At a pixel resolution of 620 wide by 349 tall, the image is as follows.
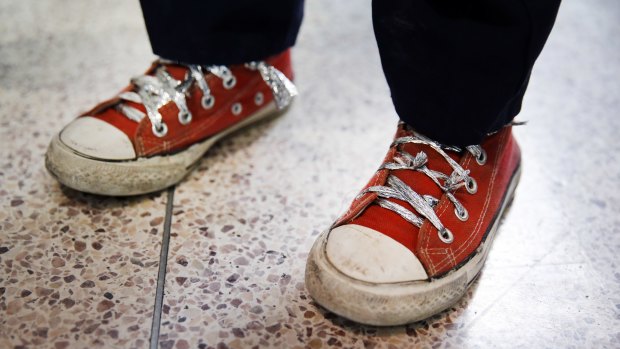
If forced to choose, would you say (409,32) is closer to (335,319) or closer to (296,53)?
(335,319)

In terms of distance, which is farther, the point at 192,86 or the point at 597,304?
the point at 192,86

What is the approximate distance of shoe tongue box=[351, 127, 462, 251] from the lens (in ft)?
2.19

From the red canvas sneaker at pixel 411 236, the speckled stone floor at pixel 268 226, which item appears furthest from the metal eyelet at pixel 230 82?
the red canvas sneaker at pixel 411 236

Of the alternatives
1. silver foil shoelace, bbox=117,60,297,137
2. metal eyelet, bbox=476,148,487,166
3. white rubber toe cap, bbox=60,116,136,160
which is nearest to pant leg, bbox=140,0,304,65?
silver foil shoelace, bbox=117,60,297,137

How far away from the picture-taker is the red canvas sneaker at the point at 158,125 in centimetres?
81

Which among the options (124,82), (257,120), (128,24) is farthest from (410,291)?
(128,24)

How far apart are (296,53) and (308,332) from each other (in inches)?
29.1

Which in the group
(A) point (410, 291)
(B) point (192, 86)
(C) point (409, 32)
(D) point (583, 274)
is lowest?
(D) point (583, 274)

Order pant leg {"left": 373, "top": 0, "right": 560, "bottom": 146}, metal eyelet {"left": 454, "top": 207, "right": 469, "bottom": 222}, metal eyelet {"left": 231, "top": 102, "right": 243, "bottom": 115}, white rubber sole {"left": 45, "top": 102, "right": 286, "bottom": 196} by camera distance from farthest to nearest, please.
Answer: metal eyelet {"left": 231, "top": 102, "right": 243, "bottom": 115}, white rubber sole {"left": 45, "top": 102, "right": 286, "bottom": 196}, metal eyelet {"left": 454, "top": 207, "right": 469, "bottom": 222}, pant leg {"left": 373, "top": 0, "right": 560, "bottom": 146}

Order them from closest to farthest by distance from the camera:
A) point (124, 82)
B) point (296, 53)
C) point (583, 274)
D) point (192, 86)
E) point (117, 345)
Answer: point (117, 345), point (583, 274), point (192, 86), point (124, 82), point (296, 53)

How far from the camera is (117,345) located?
637 millimetres

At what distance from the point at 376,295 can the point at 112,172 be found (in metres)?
0.41

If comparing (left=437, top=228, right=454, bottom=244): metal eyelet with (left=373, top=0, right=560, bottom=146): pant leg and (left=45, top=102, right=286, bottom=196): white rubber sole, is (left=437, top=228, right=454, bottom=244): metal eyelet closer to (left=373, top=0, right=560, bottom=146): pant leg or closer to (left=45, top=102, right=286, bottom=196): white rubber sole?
(left=373, top=0, right=560, bottom=146): pant leg

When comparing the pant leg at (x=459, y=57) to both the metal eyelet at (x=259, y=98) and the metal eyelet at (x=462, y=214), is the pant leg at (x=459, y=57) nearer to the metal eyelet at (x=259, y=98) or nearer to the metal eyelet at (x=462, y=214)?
the metal eyelet at (x=462, y=214)
